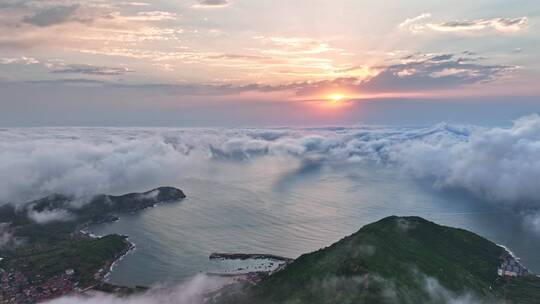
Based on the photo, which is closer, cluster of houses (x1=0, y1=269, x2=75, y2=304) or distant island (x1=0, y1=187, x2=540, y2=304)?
distant island (x1=0, y1=187, x2=540, y2=304)

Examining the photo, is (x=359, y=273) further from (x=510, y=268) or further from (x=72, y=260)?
(x=72, y=260)

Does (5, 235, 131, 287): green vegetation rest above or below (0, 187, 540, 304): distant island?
below

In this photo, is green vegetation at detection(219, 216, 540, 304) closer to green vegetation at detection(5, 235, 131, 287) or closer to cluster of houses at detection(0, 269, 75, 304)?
cluster of houses at detection(0, 269, 75, 304)

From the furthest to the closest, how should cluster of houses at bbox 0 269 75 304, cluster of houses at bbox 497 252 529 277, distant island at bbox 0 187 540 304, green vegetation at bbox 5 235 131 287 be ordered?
green vegetation at bbox 5 235 131 287
cluster of houses at bbox 497 252 529 277
cluster of houses at bbox 0 269 75 304
distant island at bbox 0 187 540 304

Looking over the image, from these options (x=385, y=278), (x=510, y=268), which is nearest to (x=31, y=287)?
(x=385, y=278)

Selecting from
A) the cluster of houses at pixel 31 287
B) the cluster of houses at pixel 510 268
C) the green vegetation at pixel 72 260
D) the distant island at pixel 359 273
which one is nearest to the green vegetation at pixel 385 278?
the distant island at pixel 359 273

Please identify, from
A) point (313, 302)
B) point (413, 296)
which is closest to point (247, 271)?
point (313, 302)

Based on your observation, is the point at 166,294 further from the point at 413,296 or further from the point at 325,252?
the point at 413,296

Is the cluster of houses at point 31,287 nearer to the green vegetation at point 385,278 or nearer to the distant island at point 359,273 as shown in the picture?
the distant island at point 359,273

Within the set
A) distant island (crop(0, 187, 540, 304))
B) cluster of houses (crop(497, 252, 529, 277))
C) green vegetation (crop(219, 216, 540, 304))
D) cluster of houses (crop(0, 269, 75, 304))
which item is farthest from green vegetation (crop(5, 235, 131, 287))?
cluster of houses (crop(497, 252, 529, 277))
